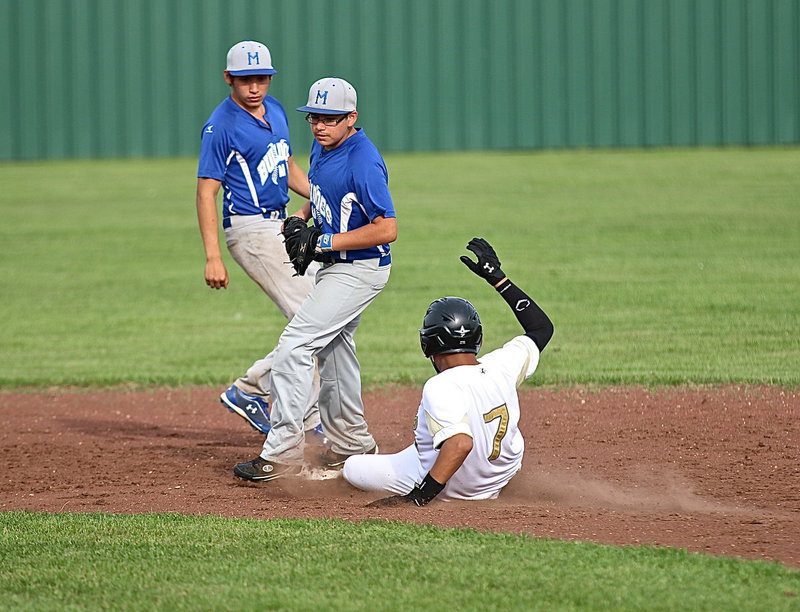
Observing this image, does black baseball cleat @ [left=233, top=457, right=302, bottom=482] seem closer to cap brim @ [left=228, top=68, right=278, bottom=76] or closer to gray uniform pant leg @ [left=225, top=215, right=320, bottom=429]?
gray uniform pant leg @ [left=225, top=215, right=320, bottom=429]

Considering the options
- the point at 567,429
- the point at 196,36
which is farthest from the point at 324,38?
the point at 567,429

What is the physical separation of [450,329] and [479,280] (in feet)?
28.6

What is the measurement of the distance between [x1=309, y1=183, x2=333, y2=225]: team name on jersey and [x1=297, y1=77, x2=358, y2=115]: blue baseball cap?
1.36 ft

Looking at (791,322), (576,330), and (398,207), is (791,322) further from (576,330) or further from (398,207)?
(398,207)

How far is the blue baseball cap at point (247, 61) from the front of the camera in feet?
21.3

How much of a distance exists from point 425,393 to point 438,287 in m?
8.11

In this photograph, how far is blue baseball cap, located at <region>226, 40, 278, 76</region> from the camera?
6.48 meters

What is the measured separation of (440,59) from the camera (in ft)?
73.2

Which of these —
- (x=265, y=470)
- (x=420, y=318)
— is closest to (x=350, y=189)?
(x=265, y=470)

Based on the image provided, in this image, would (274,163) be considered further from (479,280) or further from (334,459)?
(479,280)

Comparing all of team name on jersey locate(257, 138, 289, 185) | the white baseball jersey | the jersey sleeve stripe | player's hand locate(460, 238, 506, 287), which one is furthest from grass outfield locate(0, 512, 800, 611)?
team name on jersey locate(257, 138, 289, 185)

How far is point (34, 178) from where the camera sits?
2192 centimetres

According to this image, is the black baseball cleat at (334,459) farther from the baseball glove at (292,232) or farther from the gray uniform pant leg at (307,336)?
the baseball glove at (292,232)

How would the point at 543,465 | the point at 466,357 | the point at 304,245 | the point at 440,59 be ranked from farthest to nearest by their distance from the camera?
the point at 440,59
the point at 543,465
the point at 304,245
the point at 466,357
